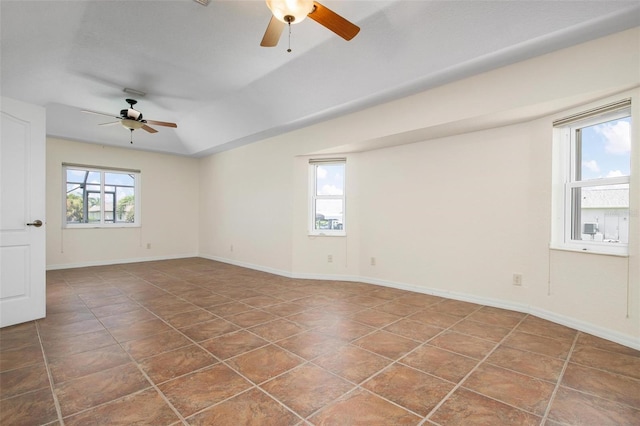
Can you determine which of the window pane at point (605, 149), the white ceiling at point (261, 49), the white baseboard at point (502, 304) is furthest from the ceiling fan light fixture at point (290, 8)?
the white baseboard at point (502, 304)

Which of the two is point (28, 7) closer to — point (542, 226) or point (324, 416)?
point (324, 416)

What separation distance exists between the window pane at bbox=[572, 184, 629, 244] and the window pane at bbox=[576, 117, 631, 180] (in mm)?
149

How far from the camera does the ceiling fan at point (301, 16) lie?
6.03 ft

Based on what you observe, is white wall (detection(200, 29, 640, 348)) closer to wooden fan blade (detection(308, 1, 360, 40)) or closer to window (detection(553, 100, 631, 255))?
window (detection(553, 100, 631, 255))

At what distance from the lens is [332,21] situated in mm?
2039

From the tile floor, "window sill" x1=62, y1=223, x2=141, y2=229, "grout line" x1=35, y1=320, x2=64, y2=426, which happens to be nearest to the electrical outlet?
the tile floor

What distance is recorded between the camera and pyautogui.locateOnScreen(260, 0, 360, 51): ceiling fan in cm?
184

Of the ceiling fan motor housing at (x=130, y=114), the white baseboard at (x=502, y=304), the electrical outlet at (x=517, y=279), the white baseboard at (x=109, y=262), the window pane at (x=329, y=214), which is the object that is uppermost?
the ceiling fan motor housing at (x=130, y=114)

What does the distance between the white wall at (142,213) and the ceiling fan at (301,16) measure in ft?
18.9

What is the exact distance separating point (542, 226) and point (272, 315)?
303 cm

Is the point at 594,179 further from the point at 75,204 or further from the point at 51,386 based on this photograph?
the point at 75,204

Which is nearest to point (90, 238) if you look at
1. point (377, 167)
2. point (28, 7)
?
point (28, 7)

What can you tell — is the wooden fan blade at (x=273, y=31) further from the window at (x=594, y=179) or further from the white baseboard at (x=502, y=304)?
the white baseboard at (x=502, y=304)

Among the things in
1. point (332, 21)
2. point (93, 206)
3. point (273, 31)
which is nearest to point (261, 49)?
point (273, 31)
